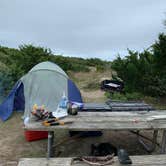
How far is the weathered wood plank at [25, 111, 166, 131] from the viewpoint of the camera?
115 inches

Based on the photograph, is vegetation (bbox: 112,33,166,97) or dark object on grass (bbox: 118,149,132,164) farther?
vegetation (bbox: 112,33,166,97)

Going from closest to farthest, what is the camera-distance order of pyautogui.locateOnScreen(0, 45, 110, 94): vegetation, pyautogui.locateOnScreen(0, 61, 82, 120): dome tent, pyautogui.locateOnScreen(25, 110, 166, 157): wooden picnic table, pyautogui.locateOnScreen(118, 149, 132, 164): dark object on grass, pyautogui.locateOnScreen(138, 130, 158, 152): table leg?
pyautogui.locateOnScreen(118, 149, 132, 164): dark object on grass
pyautogui.locateOnScreen(25, 110, 166, 157): wooden picnic table
pyautogui.locateOnScreen(138, 130, 158, 152): table leg
pyautogui.locateOnScreen(0, 61, 82, 120): dome tent
pyautogui.locateOnScreen(0, 45, 110, 94): vegetation

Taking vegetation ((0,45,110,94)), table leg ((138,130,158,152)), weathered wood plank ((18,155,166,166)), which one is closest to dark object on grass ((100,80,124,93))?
table leg ((138,130,158,152))

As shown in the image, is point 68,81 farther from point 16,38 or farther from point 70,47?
point 70,47

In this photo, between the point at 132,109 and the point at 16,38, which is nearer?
the point at 132,109

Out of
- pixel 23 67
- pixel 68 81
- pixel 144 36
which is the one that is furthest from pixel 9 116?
pixel 144 36

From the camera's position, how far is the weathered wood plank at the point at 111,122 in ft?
9.62

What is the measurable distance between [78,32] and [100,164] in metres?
12.4

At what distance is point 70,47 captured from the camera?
17.5 meters

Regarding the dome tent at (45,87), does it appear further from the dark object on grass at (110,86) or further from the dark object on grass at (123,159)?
the dark object on grass at (123,159)

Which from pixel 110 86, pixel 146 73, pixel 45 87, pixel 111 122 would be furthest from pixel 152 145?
pixel 146 73

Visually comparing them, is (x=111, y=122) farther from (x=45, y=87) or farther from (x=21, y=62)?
(x=21, y=62)

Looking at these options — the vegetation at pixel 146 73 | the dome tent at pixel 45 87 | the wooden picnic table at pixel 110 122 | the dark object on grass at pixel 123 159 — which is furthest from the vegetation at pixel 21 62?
the dark object on grass at pixel 123 159

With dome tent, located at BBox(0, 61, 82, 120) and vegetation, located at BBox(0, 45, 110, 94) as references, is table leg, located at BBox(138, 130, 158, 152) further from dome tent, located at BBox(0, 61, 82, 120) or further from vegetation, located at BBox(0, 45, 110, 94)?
vegetation, located at BBox(0, 45, 110, 94)
